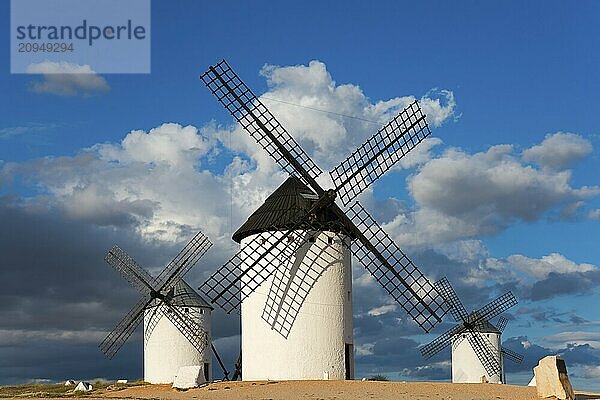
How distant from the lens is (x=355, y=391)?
23.6 m

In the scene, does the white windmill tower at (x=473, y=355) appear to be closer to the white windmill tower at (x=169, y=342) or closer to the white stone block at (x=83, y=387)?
the white windmill tower at (x=169, y=342)

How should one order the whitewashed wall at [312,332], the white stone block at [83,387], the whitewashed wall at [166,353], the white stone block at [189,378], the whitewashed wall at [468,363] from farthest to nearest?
the whitewashed wall at [468,363], the whitewashed wall at [166,353], the white stone block at [83,387], the whitewashed wall at [312,332], the white stone block at [189,378]

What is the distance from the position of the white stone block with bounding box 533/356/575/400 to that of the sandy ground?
0.64 m

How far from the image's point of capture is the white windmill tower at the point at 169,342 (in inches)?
1551

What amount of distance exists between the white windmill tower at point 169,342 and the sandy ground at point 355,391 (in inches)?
511

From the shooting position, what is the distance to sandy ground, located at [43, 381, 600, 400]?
2236cm

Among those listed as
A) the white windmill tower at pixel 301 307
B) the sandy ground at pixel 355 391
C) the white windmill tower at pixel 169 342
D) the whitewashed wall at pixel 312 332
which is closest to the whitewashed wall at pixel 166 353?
the white windmill tower at pixel 169 342

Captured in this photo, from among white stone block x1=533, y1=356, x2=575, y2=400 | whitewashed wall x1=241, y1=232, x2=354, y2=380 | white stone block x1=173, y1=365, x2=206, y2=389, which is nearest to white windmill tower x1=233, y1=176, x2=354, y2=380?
whitewashed wall x1=241, y1=232, x2=354, y2=380

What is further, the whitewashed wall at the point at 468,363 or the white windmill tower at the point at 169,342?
the whitewashed wall at the point at 468,363

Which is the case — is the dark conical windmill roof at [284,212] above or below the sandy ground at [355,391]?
above

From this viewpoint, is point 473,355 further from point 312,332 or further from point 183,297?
point 312,332

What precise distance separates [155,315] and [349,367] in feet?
47.3

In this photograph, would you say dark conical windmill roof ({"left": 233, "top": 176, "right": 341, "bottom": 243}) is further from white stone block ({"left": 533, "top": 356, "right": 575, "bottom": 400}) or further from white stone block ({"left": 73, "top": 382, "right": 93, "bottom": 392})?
white stone block ({"left": 533, "top": 356, "right": 575, "bottom": 400})

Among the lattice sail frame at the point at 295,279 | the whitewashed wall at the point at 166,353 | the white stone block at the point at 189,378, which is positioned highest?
the lattice sail frame at the point at 295,279
